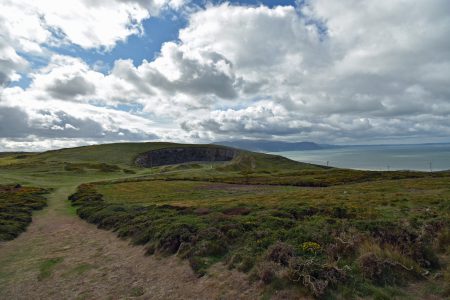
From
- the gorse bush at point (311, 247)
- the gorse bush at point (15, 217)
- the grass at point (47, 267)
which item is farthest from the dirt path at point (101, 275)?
the gorse bush at point (15, 217)

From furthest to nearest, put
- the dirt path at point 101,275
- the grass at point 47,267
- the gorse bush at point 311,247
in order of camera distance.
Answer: the grass at point 47,267, the dirt path at point 101,275, the gorse bush at point 311,247

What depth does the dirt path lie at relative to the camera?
11.4 metres

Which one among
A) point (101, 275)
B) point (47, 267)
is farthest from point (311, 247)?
point (47, 267)

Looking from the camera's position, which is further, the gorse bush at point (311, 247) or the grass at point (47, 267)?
the grass at point (47, 267)

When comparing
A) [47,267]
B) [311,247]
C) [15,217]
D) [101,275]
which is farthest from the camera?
[15,217]

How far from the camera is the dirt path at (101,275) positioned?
11359mm

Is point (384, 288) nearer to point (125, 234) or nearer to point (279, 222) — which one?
point (279, 222)

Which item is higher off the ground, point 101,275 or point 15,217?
point 101,275

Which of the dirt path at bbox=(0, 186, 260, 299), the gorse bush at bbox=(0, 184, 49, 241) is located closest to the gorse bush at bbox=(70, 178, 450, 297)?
the dirt path at bbox=(0, 186, 260, 299)

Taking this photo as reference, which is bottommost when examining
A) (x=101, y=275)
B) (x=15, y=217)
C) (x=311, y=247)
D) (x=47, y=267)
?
(x=15, y=217)

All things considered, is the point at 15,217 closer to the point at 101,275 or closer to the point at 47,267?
the point at 47,267

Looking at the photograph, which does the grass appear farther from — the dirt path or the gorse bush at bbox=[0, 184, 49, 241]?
the gorse bush at bbox=[0, 184, 49, 241]

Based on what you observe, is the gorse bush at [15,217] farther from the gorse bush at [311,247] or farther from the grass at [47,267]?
the gorse bush at [311,247]

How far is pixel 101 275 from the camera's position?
1415 cm
